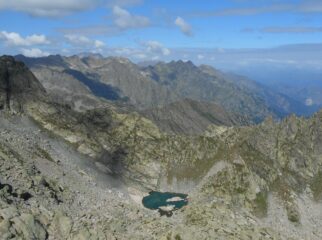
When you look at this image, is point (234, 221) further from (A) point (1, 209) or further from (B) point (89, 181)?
(B) point (89, 181)

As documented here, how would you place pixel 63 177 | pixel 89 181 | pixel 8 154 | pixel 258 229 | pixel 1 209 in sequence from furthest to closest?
1. pixel 89 181
2. pixel 63 177
3. pixel 8 154
4. pixel 258 229
5. pixel 1 209

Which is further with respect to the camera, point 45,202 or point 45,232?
point 45,202

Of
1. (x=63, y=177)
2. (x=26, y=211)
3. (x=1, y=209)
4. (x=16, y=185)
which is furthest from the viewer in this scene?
(x=63, y=177)

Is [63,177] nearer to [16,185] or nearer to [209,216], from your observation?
[16,185]

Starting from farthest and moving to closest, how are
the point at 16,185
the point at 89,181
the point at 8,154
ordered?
the point at 89,181 < the point at 8,154 < the point at 16,185

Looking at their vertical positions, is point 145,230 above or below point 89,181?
above

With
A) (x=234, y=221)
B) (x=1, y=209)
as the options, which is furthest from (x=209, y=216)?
(x=1, y=209)

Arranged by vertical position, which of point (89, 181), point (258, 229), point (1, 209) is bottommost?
point (89, 181)

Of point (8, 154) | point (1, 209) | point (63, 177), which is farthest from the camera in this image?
point (63, 177)

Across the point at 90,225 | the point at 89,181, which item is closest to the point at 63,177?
the point at 89,181

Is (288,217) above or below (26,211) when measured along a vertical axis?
below
